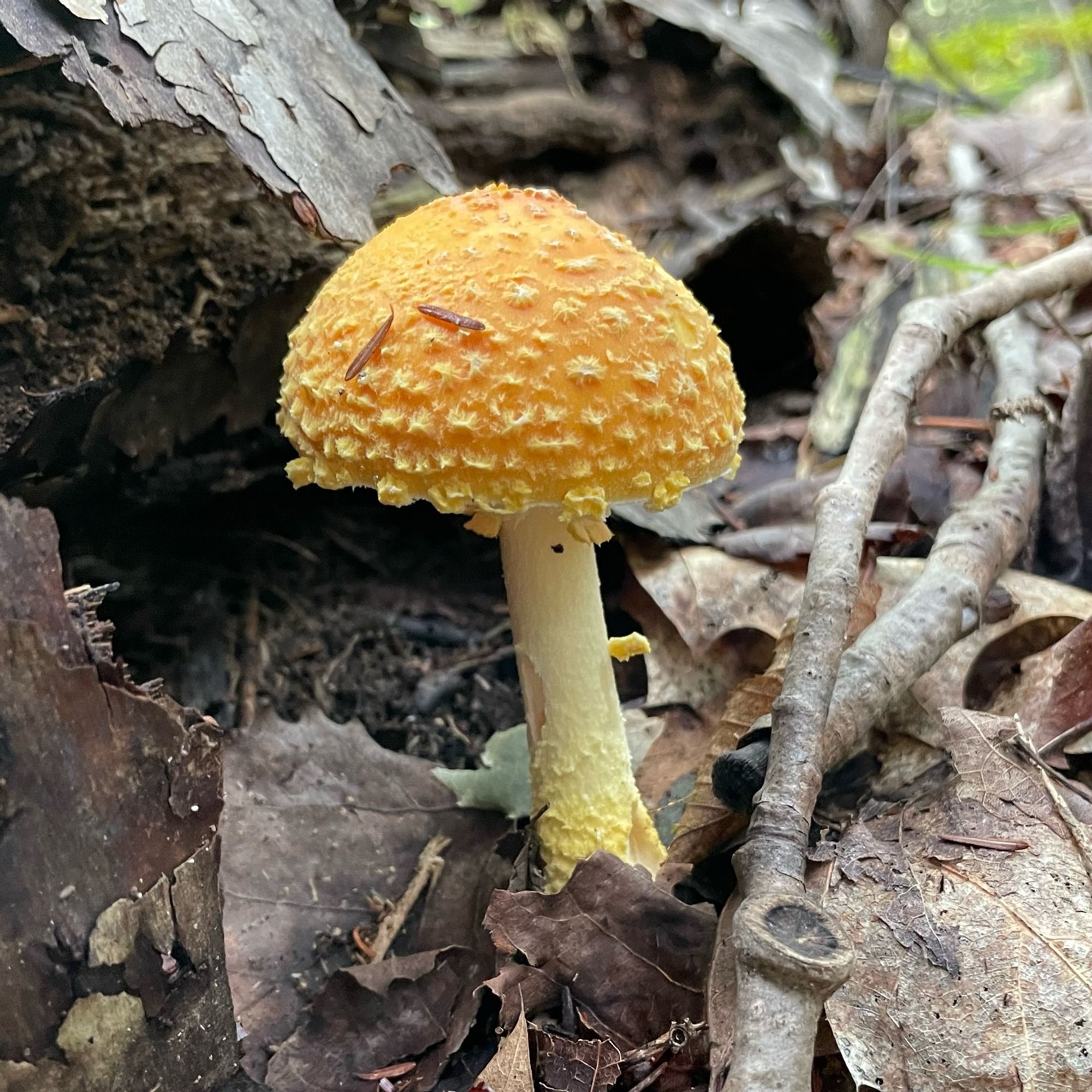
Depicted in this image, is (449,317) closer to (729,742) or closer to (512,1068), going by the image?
(729,742)

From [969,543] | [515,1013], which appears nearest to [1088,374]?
[969,543]

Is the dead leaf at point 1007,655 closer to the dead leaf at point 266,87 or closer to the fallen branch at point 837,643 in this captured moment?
the fallen branch at point 837,643

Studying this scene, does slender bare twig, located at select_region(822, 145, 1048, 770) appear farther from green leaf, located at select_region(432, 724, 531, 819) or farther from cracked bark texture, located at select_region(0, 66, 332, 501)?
cracked bark texture, located at select_region(0, 66, 332, 501)

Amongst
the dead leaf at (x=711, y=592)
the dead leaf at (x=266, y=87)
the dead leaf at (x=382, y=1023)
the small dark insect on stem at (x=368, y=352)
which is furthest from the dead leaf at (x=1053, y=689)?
the dead leaf at (x=266, y=87)

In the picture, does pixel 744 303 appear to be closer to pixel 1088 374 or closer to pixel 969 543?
pixel 1088 374

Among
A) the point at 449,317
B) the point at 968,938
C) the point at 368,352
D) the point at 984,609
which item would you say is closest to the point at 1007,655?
the point at 984,609

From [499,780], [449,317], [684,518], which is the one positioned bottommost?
[499,780]
